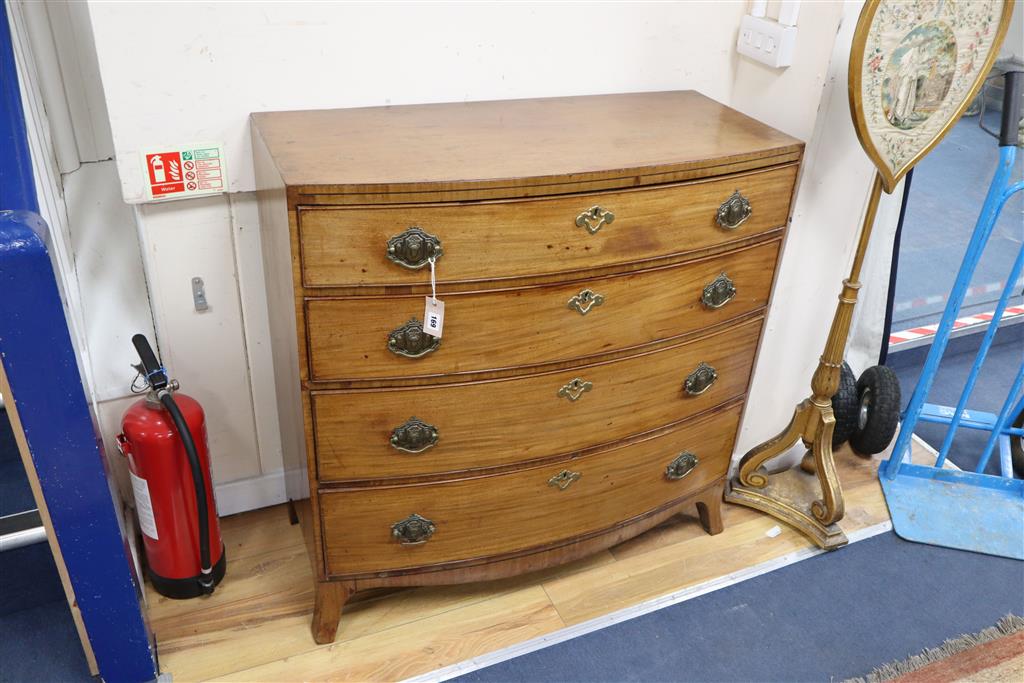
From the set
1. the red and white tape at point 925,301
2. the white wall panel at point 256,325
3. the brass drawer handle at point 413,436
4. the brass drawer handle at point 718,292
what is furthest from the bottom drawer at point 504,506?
the red and white tape at point 925,301

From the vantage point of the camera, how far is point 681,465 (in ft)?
7.20

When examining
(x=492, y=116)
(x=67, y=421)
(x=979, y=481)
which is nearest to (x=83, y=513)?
(x=67, y=421)

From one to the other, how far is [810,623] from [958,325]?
166 cm

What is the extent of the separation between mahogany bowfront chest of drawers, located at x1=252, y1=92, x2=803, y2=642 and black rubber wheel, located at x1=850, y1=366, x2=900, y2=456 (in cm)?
65

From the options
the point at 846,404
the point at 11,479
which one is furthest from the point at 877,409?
the point at 11,479

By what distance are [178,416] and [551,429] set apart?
808 millimetres

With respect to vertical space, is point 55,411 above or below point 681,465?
above

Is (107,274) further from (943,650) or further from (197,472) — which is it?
(943,650)

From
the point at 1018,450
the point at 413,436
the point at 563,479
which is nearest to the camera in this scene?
the point at 413,436

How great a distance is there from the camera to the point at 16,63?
5.60 ft

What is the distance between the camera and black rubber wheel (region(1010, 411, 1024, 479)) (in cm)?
275

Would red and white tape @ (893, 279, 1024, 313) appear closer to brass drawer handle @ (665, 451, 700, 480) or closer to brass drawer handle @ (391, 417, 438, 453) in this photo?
brass drawer handle @ (665, 451, 700, 480)

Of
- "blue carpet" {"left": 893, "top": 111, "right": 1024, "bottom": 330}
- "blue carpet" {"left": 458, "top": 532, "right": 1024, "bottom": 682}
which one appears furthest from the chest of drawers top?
"blue carpet" {"left": 893, "top": 111, "right": 1024, "bottom": 330}

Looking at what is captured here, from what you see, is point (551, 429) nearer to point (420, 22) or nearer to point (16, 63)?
point (420, 22)
